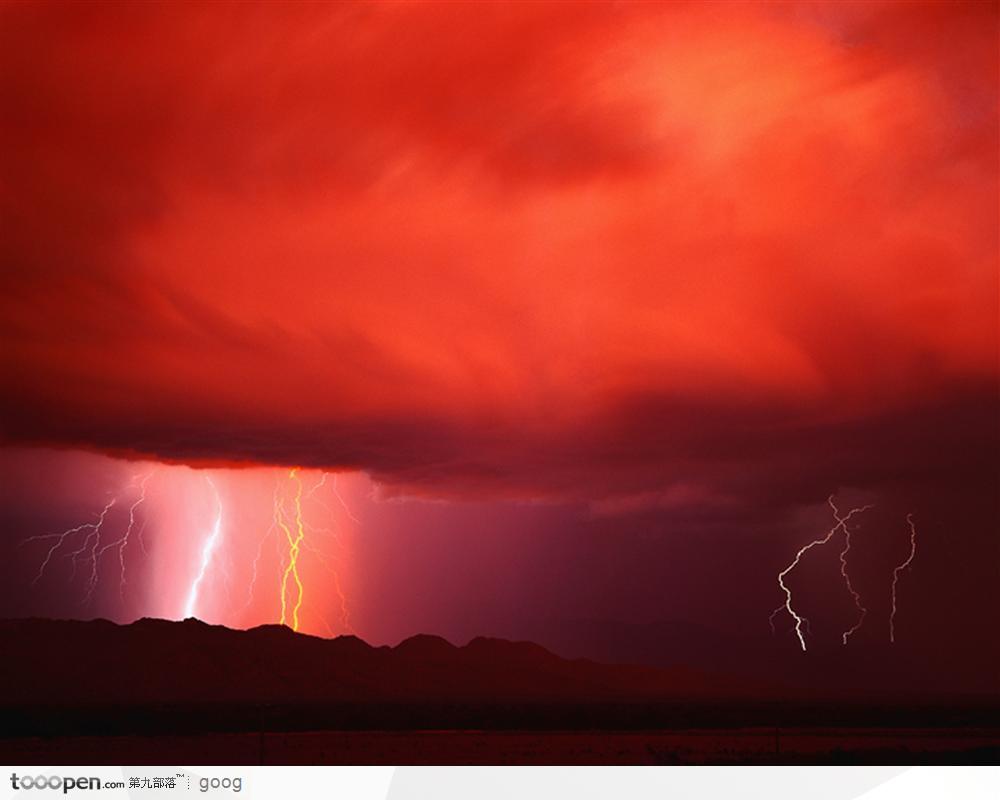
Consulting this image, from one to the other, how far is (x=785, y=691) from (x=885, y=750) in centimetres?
1266

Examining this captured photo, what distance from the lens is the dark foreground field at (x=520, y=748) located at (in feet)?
29.5

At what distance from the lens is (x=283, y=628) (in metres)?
22.1

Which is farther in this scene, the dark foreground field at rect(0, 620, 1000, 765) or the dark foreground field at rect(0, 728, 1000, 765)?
the dark foreground field at rect(0, 620, 1000, 765)

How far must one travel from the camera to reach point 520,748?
958cm
